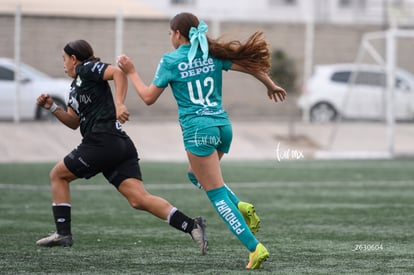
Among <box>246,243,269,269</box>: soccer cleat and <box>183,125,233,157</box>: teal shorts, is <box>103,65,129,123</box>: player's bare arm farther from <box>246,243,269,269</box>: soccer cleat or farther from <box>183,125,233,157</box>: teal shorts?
<box>246,243,269,269</box>: soccer cleat

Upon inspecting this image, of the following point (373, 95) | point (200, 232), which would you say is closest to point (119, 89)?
point (200, 232)

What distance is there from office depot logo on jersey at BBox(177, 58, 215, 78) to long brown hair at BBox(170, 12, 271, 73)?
0.12 m

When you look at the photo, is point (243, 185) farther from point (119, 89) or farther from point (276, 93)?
point (119, 89)

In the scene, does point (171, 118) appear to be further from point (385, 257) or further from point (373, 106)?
point (385, 257)

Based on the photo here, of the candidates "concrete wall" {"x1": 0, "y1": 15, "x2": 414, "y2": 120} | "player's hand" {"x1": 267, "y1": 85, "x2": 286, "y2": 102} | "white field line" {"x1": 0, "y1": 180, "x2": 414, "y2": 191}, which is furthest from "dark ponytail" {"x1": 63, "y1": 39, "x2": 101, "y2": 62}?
"concrete wall" {"x1": 0, "y1": 15, "x2": 414, "y2": 120}

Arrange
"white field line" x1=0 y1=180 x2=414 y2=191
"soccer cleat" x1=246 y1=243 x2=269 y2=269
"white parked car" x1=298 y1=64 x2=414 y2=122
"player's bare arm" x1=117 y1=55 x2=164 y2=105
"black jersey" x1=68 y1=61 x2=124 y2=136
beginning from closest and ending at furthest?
"soccer cleat" x1=246 y1=243 x2=269 y2=269, "player's bare arm" x1=117 y1=55 x2=164 y2=105, "black jersey" x1=68 y1=61 x2=124 y2=136, "white field line" x1=0 y1=180 x2=414 y2=191, "white parked car" x1=298 y1=64 x2=414 y2=122

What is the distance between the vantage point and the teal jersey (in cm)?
750

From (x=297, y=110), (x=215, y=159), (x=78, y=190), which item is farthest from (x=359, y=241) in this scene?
(x=297, y=110)

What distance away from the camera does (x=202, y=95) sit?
7.54 meters

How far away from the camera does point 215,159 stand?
24.8ft

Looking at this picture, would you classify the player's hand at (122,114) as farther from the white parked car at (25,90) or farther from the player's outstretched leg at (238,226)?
the white parked car at (25,90)

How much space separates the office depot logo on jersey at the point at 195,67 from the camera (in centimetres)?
749

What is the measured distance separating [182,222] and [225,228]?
2367 millimetres

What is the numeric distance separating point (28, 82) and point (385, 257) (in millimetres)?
17941
